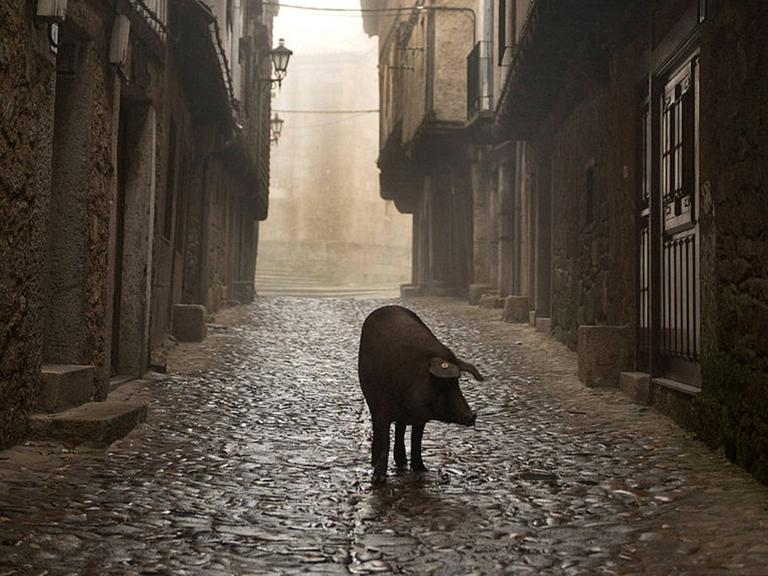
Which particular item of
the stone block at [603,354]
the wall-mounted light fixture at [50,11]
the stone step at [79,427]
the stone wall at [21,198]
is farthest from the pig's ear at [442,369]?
the stone block at [603,354]

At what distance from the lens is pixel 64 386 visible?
6.27 metres

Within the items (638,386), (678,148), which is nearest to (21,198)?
(678,148)

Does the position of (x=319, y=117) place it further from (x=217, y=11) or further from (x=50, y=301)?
(x=50, y=301)

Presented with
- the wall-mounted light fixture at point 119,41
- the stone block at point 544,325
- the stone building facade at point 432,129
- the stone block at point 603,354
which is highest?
the stone building facade at point 432,129

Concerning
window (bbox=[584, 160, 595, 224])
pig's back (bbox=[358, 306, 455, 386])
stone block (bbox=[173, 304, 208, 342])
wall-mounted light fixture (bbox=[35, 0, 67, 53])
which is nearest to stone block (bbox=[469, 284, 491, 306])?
stone block (bbox=[173, 304, 208, 342])

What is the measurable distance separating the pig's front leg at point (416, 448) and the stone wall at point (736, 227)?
5.68 feet

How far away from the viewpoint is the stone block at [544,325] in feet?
44.3

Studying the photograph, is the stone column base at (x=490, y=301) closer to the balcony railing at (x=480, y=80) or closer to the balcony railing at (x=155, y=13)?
the balcony railing at (x=480, y=80)

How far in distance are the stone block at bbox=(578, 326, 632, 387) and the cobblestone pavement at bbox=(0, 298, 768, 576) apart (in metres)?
0.46

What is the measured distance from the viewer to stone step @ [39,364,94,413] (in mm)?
6120

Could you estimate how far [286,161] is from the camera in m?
60.7

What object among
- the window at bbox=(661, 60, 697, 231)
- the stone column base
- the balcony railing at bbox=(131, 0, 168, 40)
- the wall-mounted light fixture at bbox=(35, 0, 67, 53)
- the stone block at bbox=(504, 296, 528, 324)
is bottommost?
the stone block at bbox=(504, 296, 528, 324)

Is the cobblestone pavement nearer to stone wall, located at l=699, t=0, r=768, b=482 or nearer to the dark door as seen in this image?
stone wall, located at l=699, t=0, r=768, b=482

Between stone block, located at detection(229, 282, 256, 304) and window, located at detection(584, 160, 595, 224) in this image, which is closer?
window, located at detection(584, 160, 595, 224)
